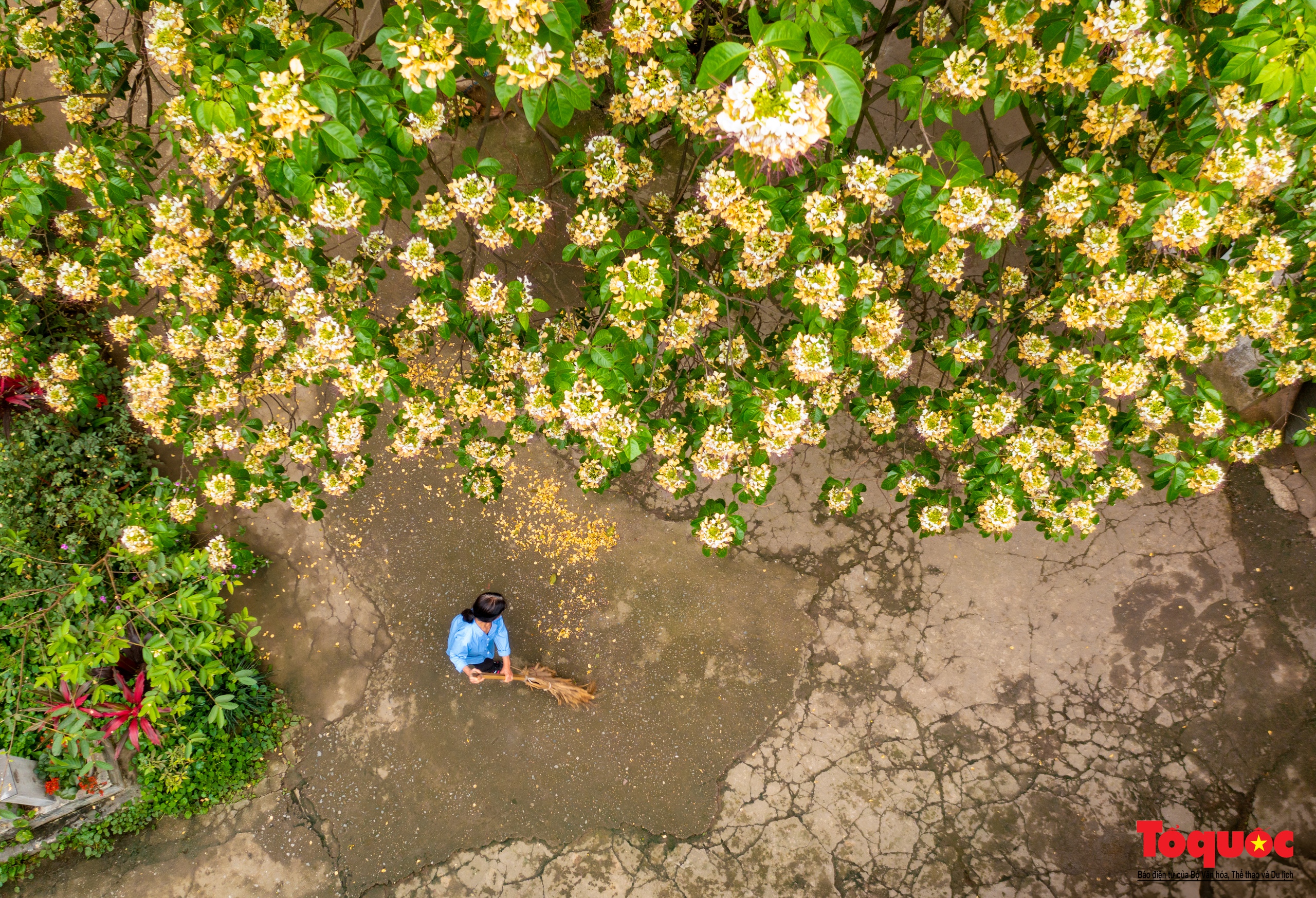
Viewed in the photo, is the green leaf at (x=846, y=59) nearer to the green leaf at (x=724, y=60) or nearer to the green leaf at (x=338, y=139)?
the green leaf at (x=724, y=60)

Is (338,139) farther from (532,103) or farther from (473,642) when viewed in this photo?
(473,642)

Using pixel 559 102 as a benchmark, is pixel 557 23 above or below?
above

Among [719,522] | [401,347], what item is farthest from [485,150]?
[719,522]

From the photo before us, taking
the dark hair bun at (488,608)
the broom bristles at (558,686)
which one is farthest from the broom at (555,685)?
the dark hair bun at (488,608)

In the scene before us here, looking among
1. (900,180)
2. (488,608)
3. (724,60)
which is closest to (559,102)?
(724,60)

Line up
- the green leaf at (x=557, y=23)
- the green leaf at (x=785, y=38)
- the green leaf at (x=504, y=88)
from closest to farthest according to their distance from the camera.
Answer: the green leaf at (x=785, y=38), the green leaf at (x=557, y=23), the green leaf at (x=504, y=88)

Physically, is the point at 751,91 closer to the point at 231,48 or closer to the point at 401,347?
the point at 231,48
